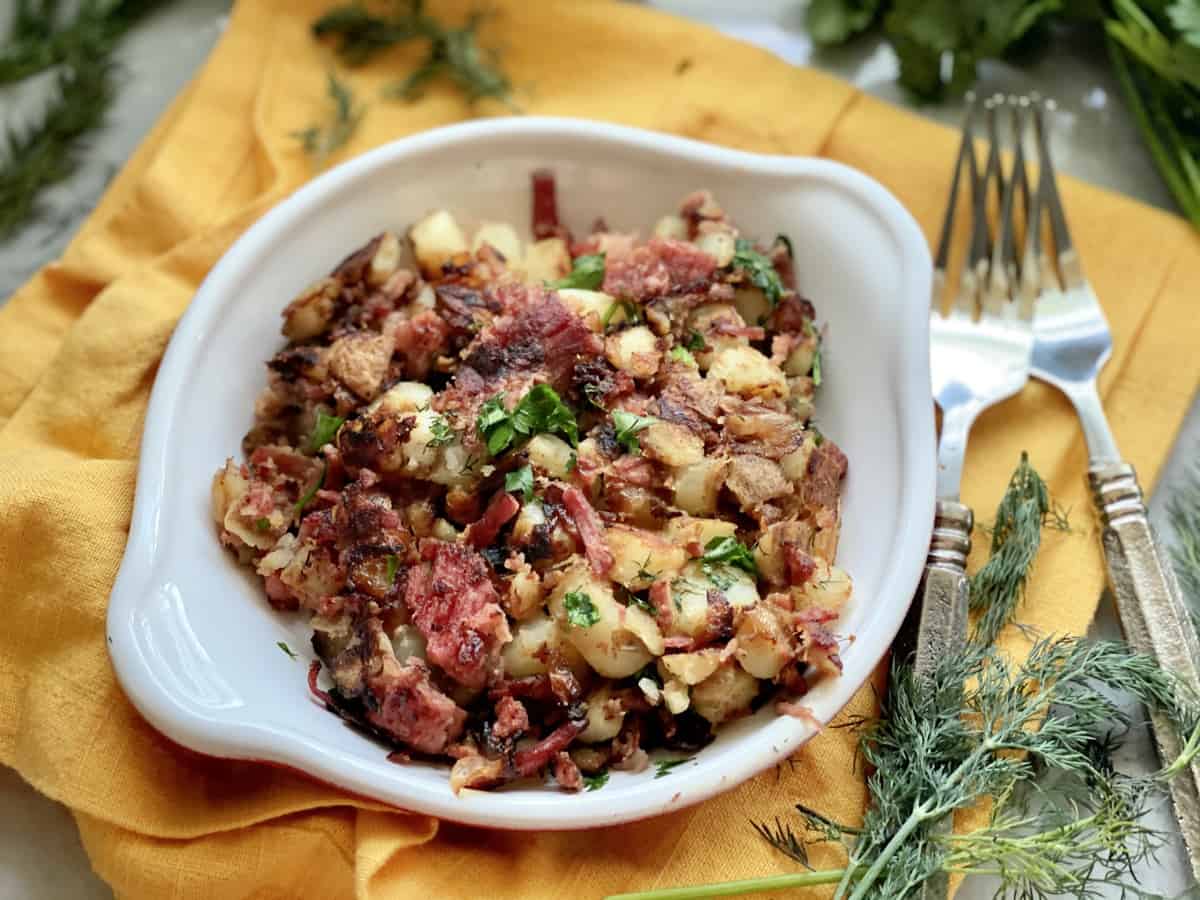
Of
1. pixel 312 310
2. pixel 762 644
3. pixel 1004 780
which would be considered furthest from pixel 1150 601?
pixel 312 310

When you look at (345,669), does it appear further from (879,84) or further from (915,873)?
(879,84)

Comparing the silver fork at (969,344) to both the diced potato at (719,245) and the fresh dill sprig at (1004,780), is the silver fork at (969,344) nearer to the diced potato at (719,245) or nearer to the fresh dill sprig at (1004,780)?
the fresh dill sprig at (1004,780)

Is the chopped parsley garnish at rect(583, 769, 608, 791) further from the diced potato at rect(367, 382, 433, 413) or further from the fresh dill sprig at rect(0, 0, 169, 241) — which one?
the fresh dill sprig at rect(0, 0, 169, 241)

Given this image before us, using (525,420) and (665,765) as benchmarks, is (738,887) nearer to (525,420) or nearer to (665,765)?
(665,765)

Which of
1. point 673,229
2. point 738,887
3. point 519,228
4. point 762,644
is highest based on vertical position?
point 673,229

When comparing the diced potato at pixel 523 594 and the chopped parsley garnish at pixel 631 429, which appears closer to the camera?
the diced potato at pixel 523 594

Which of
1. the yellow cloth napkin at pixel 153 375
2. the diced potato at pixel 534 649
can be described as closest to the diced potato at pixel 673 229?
the yellow cloth napkin at pixel 153 375

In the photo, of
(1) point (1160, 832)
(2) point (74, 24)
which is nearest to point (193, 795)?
Result: (1) point (1160, 832)

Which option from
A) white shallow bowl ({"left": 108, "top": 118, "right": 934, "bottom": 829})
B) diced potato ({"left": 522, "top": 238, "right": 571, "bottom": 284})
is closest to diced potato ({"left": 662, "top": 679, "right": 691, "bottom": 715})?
white shallow bowl ({"left": 108, "top": 118, "right": 934, "bottom": 829})
